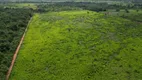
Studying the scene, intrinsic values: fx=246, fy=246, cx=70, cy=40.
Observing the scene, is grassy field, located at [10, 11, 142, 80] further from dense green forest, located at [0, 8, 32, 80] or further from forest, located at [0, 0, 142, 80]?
dense green forest, located at [0, 8, 32, 80]

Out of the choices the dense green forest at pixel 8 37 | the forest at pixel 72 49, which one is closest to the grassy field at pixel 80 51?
the forest at pixel 72 49

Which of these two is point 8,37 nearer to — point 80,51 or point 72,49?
point 72,49

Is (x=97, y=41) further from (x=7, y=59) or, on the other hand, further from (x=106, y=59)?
(x=7, y=59)

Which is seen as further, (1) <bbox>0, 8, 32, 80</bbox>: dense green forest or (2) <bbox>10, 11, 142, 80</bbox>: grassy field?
(1) <bbox>0, 8, 32, 80</bbox>: dense green forest

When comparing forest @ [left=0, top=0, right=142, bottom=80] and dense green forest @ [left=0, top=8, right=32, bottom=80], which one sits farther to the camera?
dense green forest @ [left=0, top=8, right=32, bottom=80]

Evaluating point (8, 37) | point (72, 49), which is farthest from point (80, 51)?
point (8, 37)

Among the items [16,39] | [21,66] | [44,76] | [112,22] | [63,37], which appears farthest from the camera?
[112,22]

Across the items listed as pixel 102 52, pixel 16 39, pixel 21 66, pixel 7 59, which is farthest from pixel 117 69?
pixel 16 39

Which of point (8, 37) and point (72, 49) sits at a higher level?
point (8, 37)

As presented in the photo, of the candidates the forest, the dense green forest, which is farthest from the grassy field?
the dense green forest
